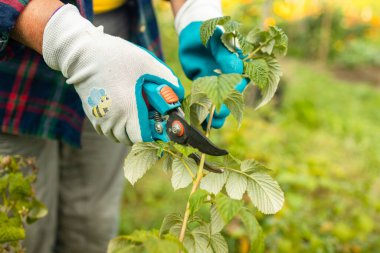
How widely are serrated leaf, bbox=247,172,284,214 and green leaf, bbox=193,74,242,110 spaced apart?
197 millimetres

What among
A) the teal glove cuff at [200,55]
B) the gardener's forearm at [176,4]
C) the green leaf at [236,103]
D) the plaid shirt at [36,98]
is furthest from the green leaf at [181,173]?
the gardener's forearm at [176,4]

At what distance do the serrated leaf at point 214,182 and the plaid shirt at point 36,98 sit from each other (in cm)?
51

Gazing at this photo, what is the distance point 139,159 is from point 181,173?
0.28 ft

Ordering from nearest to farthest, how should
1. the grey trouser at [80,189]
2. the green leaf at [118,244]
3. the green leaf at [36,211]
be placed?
the green leaf at [118,244], the green leaf at [36,211], the grey trouser at [80,189]

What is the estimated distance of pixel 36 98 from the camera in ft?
4.47

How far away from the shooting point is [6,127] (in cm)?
132

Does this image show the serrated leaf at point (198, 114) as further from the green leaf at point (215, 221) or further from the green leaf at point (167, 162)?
the green leaf at point (215, 221)

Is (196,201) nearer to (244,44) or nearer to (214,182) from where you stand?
(214,182)

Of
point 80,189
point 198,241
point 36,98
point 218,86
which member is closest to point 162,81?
point 218,86

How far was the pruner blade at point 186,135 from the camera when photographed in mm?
1011

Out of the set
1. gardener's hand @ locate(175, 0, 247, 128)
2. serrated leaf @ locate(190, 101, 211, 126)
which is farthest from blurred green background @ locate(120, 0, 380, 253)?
gardener's hand @ locate(175, 0, 247, 128)

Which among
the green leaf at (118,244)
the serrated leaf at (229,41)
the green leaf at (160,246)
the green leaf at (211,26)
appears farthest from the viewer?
the serrated leaf at (229,41)

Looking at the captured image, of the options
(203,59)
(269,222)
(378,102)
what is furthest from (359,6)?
(203,59)

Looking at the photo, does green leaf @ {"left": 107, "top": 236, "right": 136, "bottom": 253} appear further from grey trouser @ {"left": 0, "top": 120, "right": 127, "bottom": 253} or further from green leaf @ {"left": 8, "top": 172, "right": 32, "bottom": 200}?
grey trouser @ {"left": 0, "top": 120, "right": 127, "bottom": 253}
